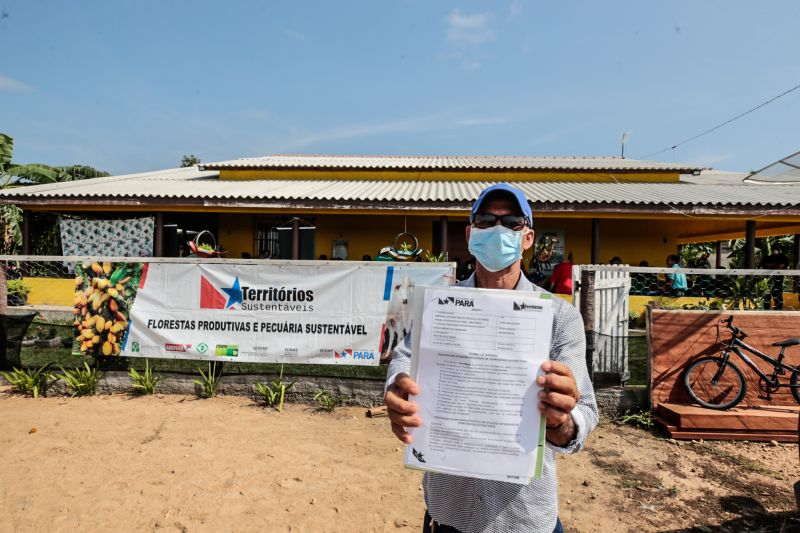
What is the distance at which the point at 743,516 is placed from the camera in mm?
3355

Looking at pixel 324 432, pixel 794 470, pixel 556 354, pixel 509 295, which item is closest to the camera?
pixel 509 295

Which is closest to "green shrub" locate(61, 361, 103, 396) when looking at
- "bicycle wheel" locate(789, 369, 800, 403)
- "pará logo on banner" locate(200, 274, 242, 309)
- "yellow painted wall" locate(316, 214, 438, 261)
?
"pará logo on banner" locate(200, 274, 242, 309)

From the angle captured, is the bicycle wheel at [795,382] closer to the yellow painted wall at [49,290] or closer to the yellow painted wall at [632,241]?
the yellow painted wall at [632,241]

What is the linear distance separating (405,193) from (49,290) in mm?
8797

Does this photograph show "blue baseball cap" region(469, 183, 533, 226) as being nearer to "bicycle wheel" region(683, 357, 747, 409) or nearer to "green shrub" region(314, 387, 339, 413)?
"green shrub" region(314, 387, 339, 413)

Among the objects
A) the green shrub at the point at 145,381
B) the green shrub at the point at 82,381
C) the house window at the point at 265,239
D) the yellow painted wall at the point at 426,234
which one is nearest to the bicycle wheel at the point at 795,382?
the green shrub at the point at 145,381

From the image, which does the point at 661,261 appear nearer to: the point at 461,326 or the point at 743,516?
the point at 743,516

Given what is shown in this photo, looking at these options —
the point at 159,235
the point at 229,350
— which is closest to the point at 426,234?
the point at 159,235

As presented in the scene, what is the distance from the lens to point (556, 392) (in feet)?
3.81

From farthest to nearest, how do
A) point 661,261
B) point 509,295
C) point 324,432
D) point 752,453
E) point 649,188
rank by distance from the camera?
point 661,261
point 649,188
point 324,432
point 752,453
point 509,295

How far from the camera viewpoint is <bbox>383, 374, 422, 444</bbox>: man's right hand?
1212mm

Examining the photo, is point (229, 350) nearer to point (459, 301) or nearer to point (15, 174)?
point (459, 301)

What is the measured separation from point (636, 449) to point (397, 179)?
35.7ft

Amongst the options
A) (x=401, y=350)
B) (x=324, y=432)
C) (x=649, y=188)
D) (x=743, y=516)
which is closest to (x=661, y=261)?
(x=649, y=188)
